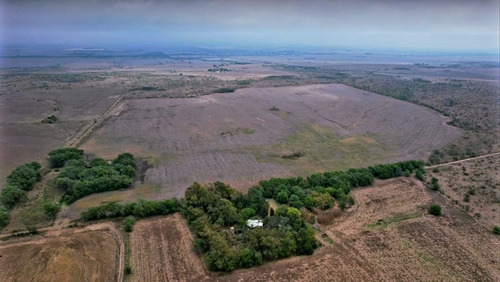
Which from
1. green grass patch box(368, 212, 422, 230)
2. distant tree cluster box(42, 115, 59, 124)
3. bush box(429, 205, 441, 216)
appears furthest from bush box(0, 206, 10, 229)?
bush box(429, 205, 441, 216)

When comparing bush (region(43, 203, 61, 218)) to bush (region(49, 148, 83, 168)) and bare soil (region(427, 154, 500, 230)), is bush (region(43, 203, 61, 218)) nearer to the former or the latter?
bush (region(49, 148, 83, 168))

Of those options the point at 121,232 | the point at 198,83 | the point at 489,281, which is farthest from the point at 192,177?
the point at 198,83

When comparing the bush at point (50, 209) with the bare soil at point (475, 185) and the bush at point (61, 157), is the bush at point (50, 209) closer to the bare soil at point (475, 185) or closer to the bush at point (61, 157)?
the bush at point (61, 157)

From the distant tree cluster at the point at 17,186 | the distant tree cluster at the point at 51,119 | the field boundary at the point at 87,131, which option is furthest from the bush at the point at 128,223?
the distant tree cluster at the point at 51,119

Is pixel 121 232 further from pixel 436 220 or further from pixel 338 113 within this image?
pixel 338 113

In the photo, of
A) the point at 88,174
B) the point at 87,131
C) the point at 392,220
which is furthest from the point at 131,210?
the point at 87,131
